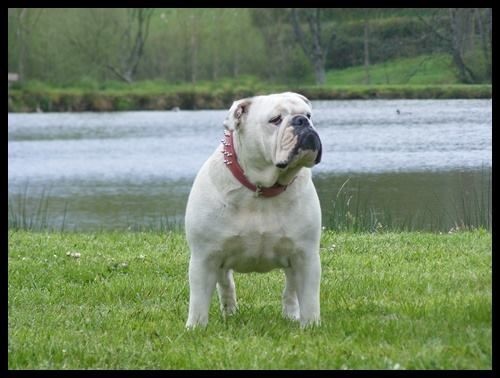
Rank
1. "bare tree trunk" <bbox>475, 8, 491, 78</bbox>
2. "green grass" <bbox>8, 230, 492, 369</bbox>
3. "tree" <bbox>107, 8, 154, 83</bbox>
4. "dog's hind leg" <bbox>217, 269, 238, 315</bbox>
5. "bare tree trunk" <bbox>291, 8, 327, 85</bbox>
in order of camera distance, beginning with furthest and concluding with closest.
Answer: "tree" <bbox>107, 8, 154, 83</bbox>, "bare tree trunk" <bbox>291, 8, 327, 85</bbox>, "bare tree trunk" <bbox>475, 8, 491, 78</bbox>, "dog's hind leg" <bbox>217, 269, 238, 315</bbox>, "green grass" <bbox>8, 230, 492, 369</bbox>

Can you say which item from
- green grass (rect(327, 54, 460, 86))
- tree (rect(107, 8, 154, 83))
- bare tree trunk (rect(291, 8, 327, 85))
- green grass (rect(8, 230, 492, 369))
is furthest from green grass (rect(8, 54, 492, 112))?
green grass (rect(8, 230, 492, 369))

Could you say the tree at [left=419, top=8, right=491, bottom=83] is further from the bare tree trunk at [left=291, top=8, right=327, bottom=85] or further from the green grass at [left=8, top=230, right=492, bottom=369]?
the bare tree trunk at [left=291, top=8, right=327, bottom=85]

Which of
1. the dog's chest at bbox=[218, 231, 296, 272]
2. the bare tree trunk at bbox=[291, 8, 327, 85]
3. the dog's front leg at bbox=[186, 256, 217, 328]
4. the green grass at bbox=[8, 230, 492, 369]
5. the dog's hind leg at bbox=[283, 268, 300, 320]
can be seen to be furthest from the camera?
the bare tree trunk at bbox=[291, 8, 327, 85]

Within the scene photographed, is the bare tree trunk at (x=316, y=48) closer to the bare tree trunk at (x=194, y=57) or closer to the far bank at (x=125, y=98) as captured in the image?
the far bank at (x=125, y=98)

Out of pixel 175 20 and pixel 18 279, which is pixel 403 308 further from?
→ pixel 175 20

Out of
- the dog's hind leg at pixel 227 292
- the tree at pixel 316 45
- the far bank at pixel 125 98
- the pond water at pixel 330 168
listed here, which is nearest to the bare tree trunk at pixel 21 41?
the pond water at pixel 330 168

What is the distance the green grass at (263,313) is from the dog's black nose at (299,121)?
1.00 meters

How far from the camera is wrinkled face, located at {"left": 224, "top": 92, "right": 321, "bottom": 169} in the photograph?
507cm

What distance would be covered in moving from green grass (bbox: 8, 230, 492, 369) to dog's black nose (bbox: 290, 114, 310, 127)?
1.00m

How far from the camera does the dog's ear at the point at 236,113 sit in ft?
17.5

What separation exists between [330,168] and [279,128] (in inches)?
558

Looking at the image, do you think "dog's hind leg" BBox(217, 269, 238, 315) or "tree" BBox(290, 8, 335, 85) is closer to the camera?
"dog's hind leg" BBox(217, 269, 238, 315)
